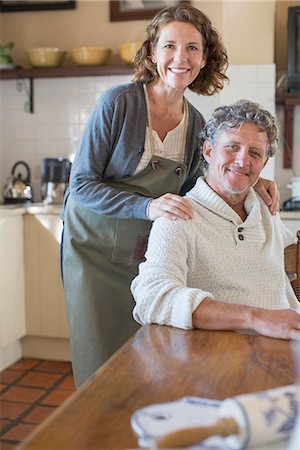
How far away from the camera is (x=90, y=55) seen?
3688 millimetres

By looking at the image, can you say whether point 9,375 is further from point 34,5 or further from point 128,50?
point 34,5

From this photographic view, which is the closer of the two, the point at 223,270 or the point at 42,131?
the point at 223,270

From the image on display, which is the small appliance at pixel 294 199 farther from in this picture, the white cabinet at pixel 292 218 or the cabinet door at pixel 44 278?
the cabinet door at pixel 44 278

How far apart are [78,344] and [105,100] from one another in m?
0.72

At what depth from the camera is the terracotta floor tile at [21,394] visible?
300 centimetres

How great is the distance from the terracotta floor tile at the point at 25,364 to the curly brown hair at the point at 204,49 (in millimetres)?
2027

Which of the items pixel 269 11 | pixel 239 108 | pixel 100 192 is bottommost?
pixel 100 192

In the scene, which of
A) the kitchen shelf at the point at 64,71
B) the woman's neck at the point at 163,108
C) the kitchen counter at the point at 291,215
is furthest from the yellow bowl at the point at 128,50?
the woman's neck at the point at 163,108

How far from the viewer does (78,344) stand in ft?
6.40

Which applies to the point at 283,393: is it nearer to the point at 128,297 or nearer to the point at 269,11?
the point at 128,297

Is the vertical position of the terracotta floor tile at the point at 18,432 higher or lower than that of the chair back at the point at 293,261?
lower

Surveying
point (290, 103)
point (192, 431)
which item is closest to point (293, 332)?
point (192, 431)

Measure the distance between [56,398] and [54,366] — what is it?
485mm

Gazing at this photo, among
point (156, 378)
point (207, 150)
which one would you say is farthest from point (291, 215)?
point (156, 378)
